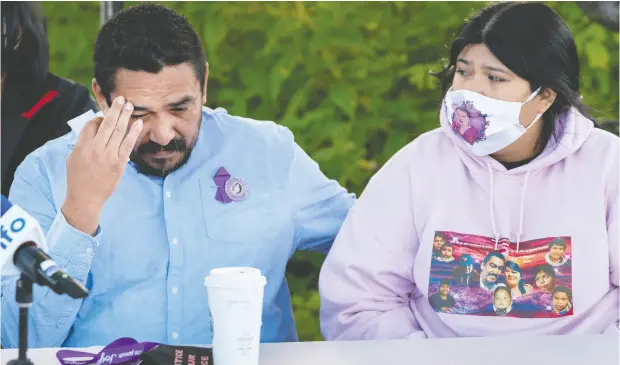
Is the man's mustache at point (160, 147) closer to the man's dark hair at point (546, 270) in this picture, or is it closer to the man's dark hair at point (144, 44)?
the man's dark hair at point (144, 44)

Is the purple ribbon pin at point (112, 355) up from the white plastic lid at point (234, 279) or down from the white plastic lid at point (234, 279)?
down

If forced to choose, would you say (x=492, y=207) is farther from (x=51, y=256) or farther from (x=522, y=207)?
(x=51, y=256)

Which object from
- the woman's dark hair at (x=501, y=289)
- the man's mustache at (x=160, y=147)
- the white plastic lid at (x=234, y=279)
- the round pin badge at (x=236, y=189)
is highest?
the man's mustache at (x=160, y=147)

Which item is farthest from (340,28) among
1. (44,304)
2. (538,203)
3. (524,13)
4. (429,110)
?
(44,304)

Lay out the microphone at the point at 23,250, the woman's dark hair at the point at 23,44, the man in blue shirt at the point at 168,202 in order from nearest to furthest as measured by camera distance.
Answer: the microphone at the point at 23,250
the man in blue shirt at the point at 168,202
the woman's dark hair at the point at 23,44

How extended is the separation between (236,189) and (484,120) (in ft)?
1.99

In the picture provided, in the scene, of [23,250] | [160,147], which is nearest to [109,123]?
[160,147]

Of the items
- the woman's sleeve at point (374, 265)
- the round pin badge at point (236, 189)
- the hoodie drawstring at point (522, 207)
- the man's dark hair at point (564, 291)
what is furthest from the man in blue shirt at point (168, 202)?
the man's dark hair at point (564, 291)

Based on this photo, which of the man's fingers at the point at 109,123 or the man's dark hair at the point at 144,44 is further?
the man's dark hair at the point at 144,44

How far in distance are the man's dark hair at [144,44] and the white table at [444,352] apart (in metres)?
0.68

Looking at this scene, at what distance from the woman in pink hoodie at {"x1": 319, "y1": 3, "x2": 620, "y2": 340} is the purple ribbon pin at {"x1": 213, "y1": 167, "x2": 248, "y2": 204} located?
0.27 meters

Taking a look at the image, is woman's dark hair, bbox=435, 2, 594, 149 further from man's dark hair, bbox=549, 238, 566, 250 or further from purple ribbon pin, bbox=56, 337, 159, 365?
purple ribbon pin, bbox=56, 337, 159, 365

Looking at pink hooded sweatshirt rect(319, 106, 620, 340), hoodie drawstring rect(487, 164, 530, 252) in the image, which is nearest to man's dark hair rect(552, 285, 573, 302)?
pink hooded sweatshirt rect(319, 106, 620, 340)

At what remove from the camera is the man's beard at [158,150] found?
1998 mm
